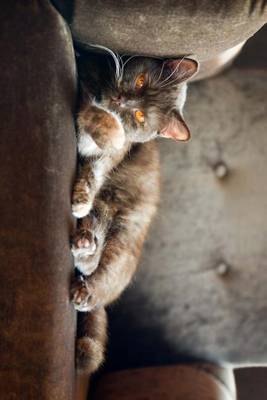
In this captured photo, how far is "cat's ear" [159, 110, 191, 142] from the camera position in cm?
154

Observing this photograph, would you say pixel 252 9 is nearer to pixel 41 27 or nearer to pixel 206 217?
pixel 41 27

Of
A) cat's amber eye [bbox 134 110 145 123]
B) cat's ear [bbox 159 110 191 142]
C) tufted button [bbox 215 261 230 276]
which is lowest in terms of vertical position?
tufted button [bbox 215 261 230 276]

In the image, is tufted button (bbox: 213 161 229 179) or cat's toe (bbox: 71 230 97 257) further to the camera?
tufted button (bbox: 213 161 229 179)

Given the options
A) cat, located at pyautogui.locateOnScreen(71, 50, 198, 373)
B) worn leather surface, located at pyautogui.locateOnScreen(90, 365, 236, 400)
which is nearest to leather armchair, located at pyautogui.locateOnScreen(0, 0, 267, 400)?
cat, located at pyautogui.locateOnScreen(71, 50, 198, 373)

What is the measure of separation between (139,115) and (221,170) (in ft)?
1.47

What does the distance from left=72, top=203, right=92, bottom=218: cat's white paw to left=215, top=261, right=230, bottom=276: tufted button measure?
Result: 2.14ft

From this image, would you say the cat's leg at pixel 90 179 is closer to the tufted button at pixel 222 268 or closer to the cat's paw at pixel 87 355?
the cat's paw at pixel 87 355

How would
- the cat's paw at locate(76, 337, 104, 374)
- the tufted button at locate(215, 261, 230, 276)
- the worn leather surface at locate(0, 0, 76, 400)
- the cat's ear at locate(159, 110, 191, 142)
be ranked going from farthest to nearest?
1. the tufted button at locate(215, 261, 230, 276)
2. the cat's ear at locate(159, 110, 191, 142)
3. the cat's paw at locate(76, 337, 104, 374)
4. the worn leather surface at locate(0, 0, 76, 400)

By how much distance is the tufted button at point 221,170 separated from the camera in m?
1.81

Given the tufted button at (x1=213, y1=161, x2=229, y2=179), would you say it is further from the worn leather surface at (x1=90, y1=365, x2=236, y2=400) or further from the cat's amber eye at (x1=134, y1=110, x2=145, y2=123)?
the worn leather surface at (x1=90, y1=365, x2=236, y2=400)

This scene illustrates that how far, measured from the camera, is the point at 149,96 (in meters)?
1.48

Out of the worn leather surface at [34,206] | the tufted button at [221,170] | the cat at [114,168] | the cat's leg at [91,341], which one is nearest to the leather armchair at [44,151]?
the worn leather surface at [34,206]

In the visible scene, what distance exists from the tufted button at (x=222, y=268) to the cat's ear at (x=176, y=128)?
43 cm

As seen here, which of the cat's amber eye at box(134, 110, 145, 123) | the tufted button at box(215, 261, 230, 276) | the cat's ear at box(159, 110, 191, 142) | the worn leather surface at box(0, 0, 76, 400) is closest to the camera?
the worn leather surface at box(0, 0, 76, 400)
